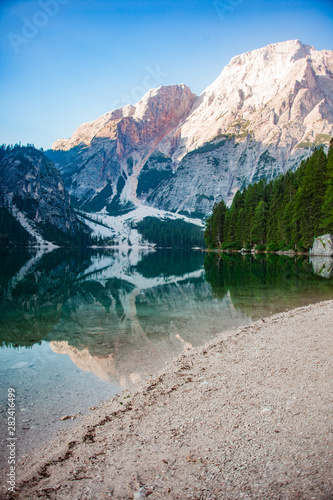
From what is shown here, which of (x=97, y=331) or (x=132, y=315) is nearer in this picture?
(x=97, y=331)

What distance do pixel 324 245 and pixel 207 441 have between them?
5598 centimetres

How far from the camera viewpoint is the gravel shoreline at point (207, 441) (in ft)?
13.0

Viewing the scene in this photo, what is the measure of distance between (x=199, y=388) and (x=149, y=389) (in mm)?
1306

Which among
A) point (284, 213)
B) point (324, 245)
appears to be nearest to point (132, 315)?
point (324, 245)

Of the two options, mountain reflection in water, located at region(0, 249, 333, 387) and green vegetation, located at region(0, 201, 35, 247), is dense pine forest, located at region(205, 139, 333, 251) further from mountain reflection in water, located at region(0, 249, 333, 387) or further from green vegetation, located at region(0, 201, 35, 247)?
green vegetation, located at region(0, 201, 35, 247)

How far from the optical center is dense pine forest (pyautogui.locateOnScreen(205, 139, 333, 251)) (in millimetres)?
54656

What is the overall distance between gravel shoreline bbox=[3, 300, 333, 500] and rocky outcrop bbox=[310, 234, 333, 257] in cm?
5010

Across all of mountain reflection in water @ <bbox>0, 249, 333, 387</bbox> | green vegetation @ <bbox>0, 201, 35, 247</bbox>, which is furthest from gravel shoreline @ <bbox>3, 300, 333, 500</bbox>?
green vegetation @ <bbox>0, 201, 35, 247</bbox>

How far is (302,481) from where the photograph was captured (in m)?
3.80

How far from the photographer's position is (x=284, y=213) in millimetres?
66438

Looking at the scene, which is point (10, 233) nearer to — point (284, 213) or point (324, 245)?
point (284, 213)

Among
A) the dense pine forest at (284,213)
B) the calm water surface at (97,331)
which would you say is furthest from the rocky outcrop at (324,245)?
the calm water surface at (97,331)

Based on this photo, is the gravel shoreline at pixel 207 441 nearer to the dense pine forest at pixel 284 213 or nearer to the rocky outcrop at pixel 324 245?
the dense pine forest at pixel 284 213

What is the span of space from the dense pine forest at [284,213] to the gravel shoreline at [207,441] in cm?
4538
